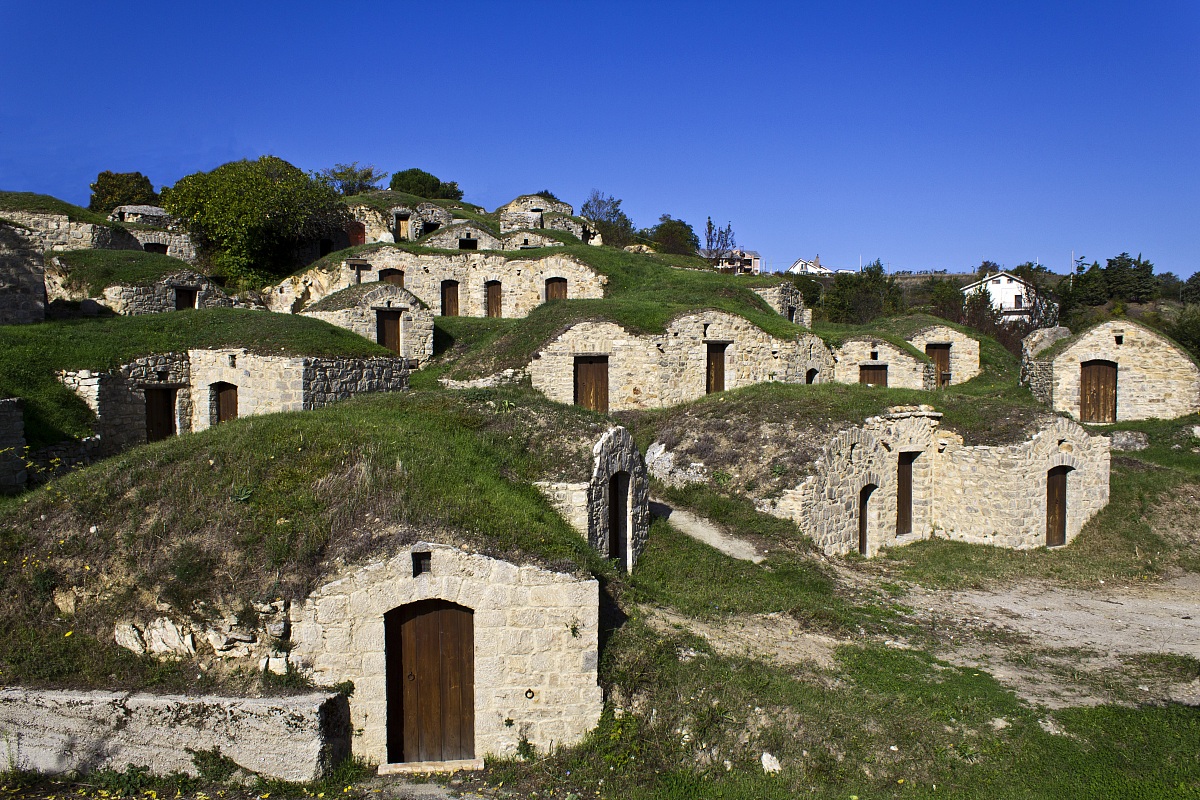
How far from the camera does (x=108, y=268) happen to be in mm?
21531

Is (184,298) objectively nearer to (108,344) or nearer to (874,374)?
(108,344)

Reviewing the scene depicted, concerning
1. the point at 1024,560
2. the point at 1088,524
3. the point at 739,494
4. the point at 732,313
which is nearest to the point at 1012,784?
the point at 739,494

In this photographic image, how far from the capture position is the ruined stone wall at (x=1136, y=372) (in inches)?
910

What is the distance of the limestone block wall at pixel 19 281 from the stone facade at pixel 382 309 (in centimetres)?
721

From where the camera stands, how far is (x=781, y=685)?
8.34 metres

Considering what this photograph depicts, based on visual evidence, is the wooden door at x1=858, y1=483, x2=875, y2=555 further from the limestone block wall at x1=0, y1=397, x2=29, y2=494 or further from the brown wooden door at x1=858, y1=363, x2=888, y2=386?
the limestone block wall at x1=0, y1=397, x2=29, y2=494

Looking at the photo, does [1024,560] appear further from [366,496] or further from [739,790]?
[366,496]

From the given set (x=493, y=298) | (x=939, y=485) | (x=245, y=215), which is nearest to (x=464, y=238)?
(x=493, y=298)

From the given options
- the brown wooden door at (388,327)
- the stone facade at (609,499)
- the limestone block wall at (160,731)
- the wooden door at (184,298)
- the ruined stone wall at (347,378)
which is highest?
the wooden door at (184,298)

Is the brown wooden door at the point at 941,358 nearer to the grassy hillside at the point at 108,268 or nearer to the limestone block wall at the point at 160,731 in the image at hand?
the grassy hillside at the point at 108,268

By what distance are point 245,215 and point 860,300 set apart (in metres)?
41.1

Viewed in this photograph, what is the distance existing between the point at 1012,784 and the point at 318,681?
6.87 m

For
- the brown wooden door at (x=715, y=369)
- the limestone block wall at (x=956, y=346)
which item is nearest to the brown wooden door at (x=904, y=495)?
the brown wooden door at (x=715, y=369)

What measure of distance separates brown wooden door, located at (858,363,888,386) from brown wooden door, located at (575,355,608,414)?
10.3 meters
